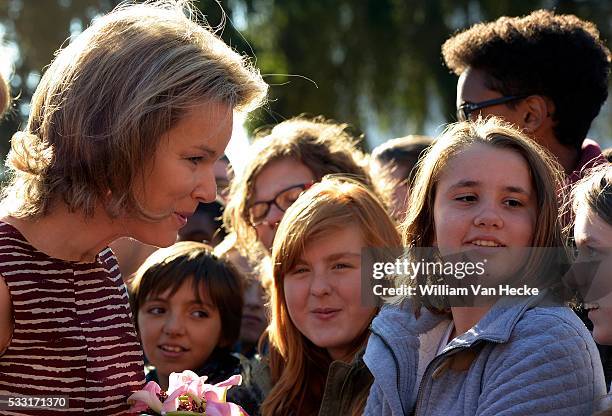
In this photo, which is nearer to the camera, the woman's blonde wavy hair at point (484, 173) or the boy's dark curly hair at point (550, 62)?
the woman's blonde wavy hair at point (484, 173)

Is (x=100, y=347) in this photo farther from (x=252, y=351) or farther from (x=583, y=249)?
(x=252, y=351)

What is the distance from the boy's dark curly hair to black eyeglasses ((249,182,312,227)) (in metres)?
0.86

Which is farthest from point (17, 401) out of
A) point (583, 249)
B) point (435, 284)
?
point (583, 249)

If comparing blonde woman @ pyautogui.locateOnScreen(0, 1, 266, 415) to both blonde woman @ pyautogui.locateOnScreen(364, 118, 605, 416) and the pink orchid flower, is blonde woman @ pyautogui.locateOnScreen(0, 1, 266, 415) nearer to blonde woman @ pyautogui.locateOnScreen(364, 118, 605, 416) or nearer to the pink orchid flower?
the pink orchid flower

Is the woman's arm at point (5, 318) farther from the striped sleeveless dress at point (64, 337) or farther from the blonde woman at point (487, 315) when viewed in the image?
the blonde woman at point (487, 315)

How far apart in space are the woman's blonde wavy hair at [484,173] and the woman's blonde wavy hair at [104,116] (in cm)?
67

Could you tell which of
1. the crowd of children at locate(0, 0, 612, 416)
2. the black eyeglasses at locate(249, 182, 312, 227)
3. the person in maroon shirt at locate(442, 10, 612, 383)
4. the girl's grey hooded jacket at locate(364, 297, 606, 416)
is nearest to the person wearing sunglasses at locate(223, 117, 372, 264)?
the black eyeglasses at locate(249, 182, 312, 227)

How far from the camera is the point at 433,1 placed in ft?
44.8

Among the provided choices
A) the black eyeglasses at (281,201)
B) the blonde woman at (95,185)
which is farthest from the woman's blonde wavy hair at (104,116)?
the black eyeglasses at (281,201)

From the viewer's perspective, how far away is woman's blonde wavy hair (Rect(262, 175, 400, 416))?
329 centimetres

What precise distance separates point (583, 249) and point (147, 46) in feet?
4.33

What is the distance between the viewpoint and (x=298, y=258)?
132 inches

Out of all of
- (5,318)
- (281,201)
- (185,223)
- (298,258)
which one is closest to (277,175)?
(281,201)

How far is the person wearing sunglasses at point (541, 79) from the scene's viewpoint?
3.78 metres
